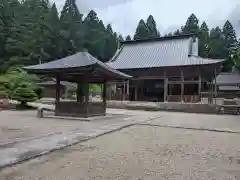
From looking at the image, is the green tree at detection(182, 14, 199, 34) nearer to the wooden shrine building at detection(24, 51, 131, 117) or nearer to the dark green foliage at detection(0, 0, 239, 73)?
the dark green foliage at detection(0, 0, 239, 73)

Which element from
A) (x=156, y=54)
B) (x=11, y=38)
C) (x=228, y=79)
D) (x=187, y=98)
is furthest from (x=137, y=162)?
(x=11, y=38)

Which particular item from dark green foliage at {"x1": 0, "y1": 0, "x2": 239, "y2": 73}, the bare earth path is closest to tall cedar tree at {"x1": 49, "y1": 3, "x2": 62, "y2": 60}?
dark green foliage at {"x1": 0, "y1": 0, "x2": 239, "y2": 73}

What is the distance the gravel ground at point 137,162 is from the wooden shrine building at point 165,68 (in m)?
17.5

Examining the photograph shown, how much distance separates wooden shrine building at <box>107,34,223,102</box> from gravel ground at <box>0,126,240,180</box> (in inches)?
688

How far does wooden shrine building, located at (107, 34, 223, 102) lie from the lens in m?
25.0

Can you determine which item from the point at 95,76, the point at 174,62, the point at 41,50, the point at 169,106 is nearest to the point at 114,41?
the point at 41,50

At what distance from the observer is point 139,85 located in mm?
29125

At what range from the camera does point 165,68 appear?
2628cm

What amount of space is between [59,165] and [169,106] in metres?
17.8

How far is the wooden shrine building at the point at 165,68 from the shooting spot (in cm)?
2503

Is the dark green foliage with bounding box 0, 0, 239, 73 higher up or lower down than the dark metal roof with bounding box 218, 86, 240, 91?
higher up

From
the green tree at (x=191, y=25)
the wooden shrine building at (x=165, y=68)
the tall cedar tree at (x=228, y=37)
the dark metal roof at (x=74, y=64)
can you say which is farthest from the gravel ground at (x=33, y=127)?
the green tree at (x=191, y=25)

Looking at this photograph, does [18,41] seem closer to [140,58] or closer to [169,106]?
[140,58]

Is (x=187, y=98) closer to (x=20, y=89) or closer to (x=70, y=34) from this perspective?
(x=20, y=89)
